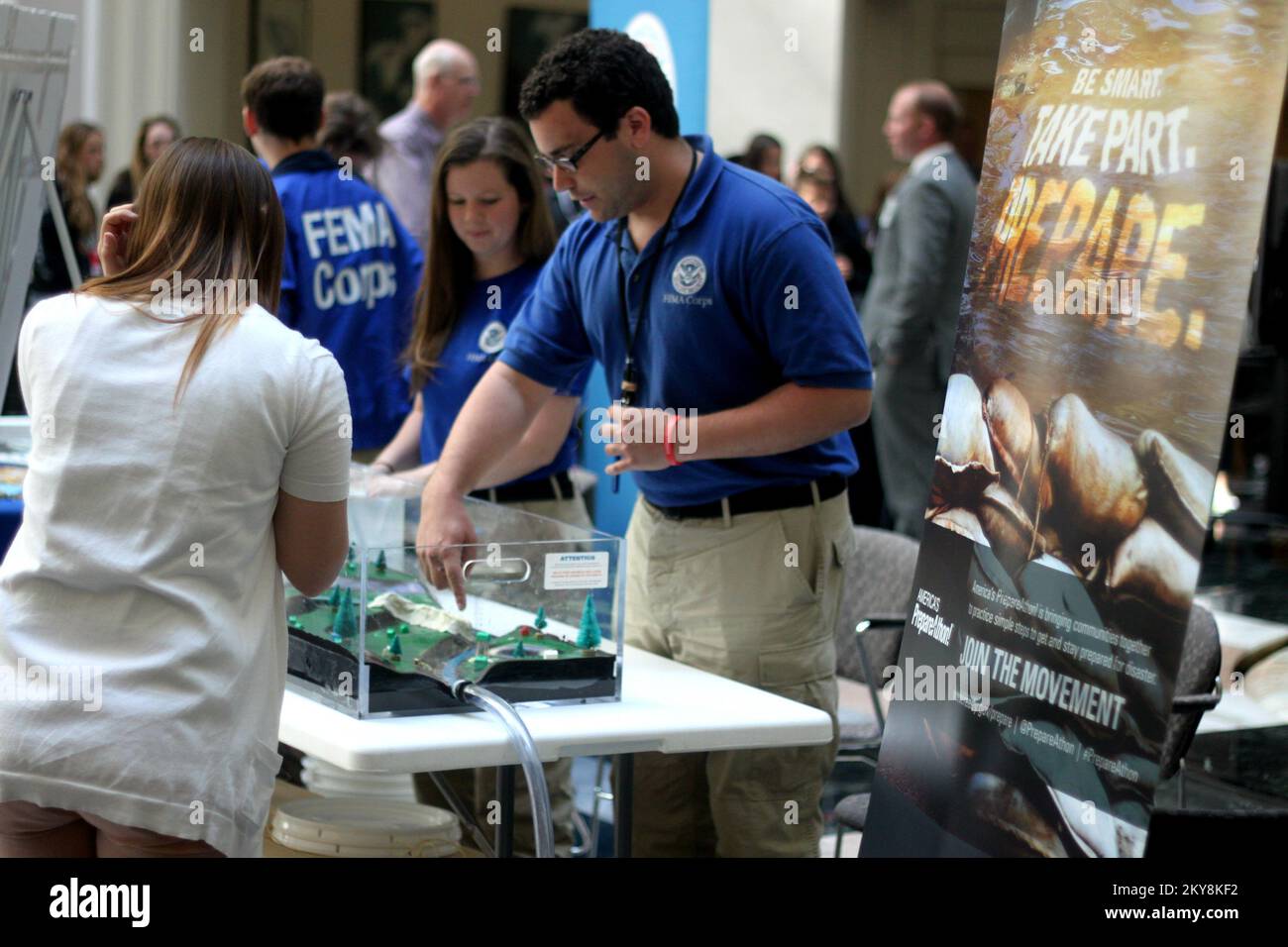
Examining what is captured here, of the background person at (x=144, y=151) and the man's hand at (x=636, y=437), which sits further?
the background person at (x=144, y=151)

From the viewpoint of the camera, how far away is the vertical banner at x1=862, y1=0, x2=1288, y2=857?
194cm

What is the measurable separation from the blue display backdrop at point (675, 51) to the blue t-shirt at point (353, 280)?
0.80 m

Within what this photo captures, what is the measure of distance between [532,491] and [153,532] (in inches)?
66.1

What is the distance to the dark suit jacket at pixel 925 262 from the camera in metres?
6.30

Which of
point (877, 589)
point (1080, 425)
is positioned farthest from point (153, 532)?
point (877, 589)

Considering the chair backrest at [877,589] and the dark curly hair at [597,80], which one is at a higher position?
the dark curly hair at [597,80]

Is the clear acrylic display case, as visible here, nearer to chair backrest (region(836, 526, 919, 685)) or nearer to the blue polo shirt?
the blue polo shirt

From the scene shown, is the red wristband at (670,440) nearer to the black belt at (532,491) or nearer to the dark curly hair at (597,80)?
the dark curly hair at (597,80)

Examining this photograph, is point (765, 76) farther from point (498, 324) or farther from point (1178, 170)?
point (1178, 170)

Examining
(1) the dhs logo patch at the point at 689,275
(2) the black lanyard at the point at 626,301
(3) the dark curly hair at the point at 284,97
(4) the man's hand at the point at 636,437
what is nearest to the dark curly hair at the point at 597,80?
(2) the black lanyard at the point at 626,301

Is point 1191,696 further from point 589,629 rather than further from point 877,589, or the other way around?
point 589,629

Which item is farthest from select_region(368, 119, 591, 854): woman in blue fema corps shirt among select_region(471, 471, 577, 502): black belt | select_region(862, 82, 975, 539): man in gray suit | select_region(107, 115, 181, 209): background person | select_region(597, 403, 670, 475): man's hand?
select_region(107, 115, 181, 209): background person

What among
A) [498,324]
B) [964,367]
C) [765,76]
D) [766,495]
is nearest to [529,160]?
[498,324]

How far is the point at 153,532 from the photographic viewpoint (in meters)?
1.99
